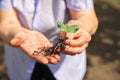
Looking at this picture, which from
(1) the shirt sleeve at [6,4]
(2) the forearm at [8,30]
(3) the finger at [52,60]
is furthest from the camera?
(1) the shirt sleeve at [6,4]

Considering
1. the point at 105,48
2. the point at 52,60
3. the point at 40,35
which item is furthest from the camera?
the point at 105,48

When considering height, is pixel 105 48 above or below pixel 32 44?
below

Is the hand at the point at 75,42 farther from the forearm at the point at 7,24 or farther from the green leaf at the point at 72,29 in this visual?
the forearm at the point at 7,24

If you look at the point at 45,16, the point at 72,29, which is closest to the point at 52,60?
the point at 72,29

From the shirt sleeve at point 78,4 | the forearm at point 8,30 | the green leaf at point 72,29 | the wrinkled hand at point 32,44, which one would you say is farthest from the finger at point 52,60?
the shirt sleeve at point 78,4

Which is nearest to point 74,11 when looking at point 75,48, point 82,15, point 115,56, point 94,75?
point 82,15

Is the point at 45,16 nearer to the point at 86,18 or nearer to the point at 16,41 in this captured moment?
the point at 86,18
